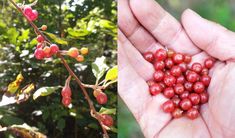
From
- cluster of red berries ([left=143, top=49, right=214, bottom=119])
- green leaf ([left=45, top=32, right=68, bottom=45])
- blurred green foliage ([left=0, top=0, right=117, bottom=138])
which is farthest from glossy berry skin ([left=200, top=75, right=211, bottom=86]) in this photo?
green leaf ([left=45, top=32, right=68, bottom=45])

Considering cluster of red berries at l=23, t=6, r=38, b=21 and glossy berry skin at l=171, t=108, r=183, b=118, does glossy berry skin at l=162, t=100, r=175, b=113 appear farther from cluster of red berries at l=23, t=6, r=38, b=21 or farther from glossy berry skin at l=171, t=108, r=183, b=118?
cluster of red berries at l=23, t=6, r=38, b=21

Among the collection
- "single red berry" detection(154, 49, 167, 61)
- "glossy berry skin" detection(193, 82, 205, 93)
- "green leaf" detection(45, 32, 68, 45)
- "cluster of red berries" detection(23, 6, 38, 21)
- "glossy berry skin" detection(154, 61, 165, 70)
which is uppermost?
"cluster of red berries" detection(23, 6, 38, 21)

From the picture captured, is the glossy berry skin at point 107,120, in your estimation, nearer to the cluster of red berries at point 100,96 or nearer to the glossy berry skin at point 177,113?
the cluster of red berries at point 100,96

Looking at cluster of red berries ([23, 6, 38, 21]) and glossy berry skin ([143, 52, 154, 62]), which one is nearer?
cluster of red berries ([23, 6, 38, 21])

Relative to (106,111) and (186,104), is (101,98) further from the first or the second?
(186,104)

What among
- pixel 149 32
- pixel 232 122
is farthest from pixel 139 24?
pixel 232 122

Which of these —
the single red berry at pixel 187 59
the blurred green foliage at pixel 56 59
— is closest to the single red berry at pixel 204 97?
the single red berry at pixel 187 59

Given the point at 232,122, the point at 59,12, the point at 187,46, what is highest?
the point at 59,12

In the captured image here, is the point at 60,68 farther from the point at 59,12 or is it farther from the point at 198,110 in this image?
the point at 198,110
